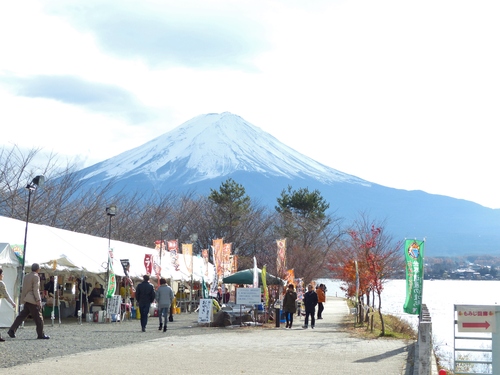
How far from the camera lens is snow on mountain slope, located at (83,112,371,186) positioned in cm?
17738

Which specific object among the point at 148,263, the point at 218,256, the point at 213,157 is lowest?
the point at 148,263

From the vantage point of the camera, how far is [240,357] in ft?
41.8

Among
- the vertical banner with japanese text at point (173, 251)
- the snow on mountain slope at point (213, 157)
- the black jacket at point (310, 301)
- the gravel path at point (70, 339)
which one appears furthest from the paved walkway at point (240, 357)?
the snow on mountain slope at point (213, 157)

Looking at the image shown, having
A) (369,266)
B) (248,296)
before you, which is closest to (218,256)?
(248,296)

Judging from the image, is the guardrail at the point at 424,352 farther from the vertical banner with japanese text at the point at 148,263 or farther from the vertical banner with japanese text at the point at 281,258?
the vertical banner with japanese text at the point at 281,258

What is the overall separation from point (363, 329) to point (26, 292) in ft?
34.1

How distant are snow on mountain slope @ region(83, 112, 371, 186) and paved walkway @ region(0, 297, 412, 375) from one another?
15623 cm

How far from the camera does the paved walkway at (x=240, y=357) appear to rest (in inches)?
425

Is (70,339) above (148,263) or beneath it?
beneath

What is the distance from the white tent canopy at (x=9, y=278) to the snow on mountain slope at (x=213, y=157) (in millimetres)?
152864

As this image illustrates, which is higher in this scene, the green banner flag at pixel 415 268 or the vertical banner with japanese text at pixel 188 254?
the vertical banner with japanese text at pixel 188 254

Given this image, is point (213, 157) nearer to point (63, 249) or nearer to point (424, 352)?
point (63, 249)

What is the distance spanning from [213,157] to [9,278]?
16860cm

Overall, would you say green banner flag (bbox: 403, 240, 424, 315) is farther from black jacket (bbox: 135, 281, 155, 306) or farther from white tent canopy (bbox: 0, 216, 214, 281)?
white tent canopy (bbox: 0, 216, 214, 281)
